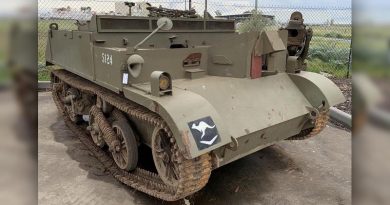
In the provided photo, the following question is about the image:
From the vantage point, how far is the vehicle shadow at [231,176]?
4051 millimetres

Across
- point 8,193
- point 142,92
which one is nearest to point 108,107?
point 142,92

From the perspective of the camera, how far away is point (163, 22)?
3.71 m

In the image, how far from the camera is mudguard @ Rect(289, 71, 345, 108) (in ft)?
14.6

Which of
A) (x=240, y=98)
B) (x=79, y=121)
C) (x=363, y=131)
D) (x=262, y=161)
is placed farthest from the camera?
(x=79, y=121)

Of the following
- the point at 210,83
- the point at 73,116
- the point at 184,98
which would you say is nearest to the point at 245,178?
the point at 210,83

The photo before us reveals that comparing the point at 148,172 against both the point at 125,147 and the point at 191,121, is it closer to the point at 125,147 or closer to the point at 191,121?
the point at 125,147

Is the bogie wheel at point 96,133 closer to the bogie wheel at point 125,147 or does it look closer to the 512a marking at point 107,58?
the bogie wheel at point 125,147

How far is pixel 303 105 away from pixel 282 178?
0.96m

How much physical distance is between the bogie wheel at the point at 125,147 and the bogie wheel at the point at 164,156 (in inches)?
27.6

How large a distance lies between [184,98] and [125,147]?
146 cm

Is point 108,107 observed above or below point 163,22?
below

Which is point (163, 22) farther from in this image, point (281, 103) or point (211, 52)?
point (281, 103)

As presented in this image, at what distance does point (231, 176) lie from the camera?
4.60 metres

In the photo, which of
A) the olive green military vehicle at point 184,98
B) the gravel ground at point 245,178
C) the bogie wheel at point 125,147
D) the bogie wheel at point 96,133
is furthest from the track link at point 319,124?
the bogie wheel at point 96,133
